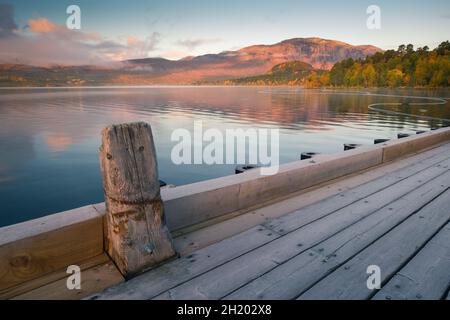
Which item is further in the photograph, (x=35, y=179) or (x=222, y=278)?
(x=35, y=179)

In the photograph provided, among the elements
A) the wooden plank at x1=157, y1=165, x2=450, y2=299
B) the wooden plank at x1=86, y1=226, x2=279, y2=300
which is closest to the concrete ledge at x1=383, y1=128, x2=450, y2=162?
the wooden plank at x1=157, y1=165, x2=450, y2=299

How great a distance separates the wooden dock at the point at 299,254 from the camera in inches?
87.7

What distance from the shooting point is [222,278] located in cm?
237

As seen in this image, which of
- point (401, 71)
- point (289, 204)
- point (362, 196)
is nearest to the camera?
point (289, 204)

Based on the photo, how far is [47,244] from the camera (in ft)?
7.72

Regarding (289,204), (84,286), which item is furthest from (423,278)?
(84,286)

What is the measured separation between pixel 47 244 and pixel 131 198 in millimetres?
695

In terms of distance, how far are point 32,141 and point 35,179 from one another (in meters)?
8.07

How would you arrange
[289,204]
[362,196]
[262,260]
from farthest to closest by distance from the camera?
[362,196] < [289,204] < [262,260]

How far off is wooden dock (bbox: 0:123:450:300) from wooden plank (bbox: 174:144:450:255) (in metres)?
0.01

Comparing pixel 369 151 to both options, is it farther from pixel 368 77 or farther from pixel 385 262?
pixel 368 77

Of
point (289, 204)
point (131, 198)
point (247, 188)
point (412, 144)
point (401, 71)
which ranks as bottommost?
point (289, 204)

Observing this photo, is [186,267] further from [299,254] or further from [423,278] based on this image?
[423,278]

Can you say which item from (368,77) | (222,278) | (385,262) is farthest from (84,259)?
(368,77)
